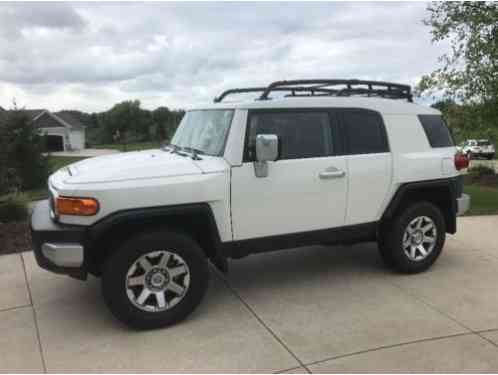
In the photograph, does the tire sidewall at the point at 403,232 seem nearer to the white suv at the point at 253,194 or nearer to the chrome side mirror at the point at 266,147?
the white suv at the point at 253,194

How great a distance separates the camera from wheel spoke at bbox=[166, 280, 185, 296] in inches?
149

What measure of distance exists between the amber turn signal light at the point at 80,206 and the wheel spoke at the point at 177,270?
811mm

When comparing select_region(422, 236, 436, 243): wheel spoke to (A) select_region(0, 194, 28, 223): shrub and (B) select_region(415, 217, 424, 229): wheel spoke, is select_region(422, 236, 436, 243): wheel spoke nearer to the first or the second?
(B) select_region(415, 217, 424, 229): wheel spoke

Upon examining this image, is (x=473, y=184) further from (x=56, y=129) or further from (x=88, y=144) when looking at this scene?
(x=88, y=144)

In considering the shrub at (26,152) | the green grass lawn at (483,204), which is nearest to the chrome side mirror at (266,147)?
the green grass lawn at (483,204)

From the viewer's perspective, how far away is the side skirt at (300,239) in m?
4.07

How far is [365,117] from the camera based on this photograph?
183 inches

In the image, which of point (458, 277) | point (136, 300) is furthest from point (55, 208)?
point (458, 277)

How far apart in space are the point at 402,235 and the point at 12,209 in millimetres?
6554

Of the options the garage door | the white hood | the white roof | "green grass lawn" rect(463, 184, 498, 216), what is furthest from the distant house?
the white roof

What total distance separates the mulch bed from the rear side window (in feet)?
17.9

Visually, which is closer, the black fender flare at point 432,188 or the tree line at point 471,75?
the black fender flare at point 432,188

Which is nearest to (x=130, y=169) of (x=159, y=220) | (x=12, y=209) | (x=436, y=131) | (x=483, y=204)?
(x=159, y=220)

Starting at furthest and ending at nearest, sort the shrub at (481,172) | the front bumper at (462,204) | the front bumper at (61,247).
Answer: the shrub at (481,172) < the front bumper at (462,204) < the front bumper at (61,247)
